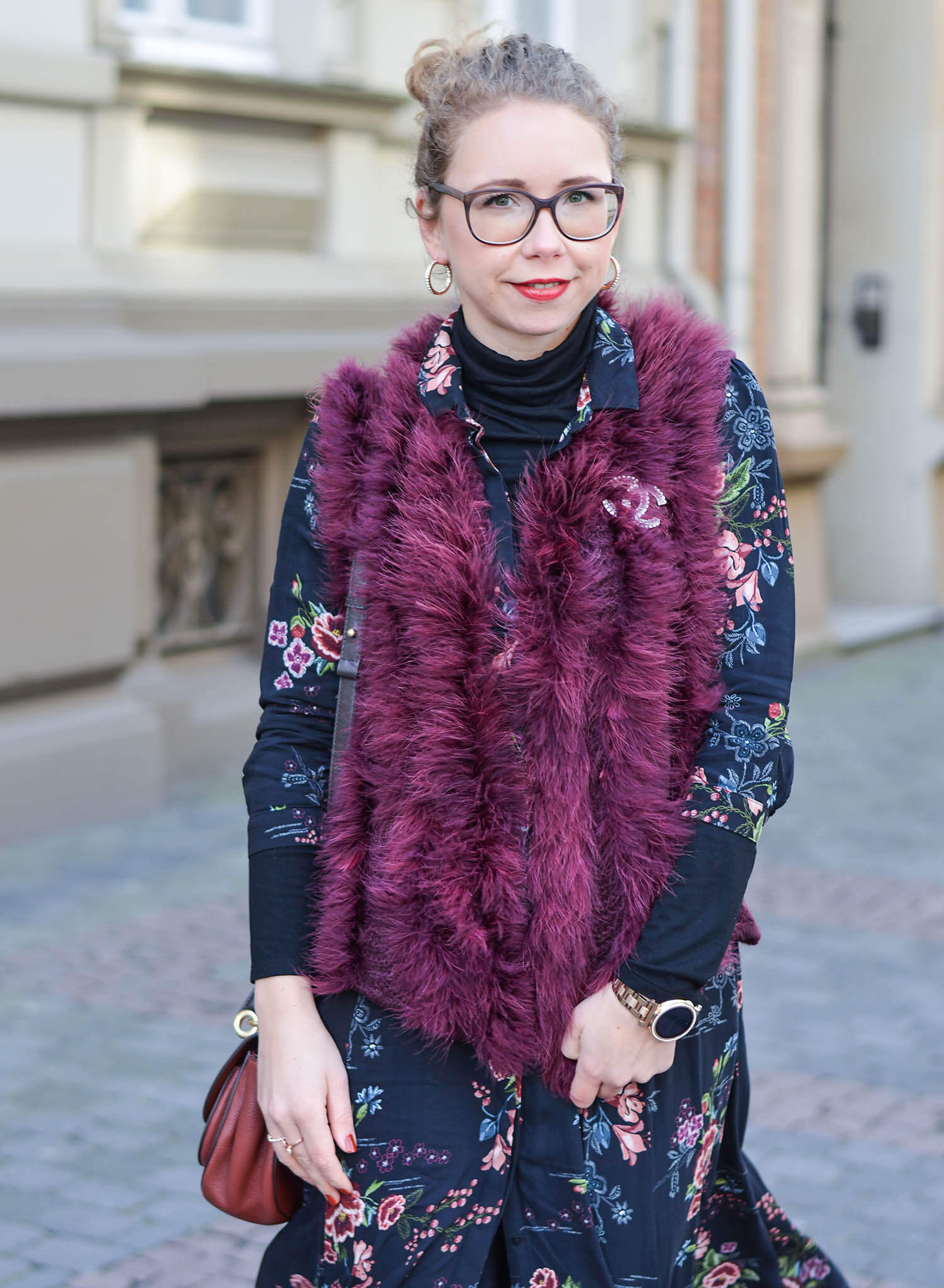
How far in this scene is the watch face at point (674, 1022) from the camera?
2.05m

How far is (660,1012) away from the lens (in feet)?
6.69

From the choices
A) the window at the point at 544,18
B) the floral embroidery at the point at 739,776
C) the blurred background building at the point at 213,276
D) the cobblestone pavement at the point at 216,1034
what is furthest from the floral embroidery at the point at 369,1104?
the window at the point at 544,18

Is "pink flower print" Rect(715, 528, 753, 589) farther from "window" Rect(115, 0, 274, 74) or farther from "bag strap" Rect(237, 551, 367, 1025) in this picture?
"window" Rect(115, 0, 274, 74)

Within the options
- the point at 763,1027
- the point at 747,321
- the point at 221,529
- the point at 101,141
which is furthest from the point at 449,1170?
the point at 747,321

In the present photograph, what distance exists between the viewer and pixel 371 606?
85.2 inches

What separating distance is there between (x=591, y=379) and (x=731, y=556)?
27 cm

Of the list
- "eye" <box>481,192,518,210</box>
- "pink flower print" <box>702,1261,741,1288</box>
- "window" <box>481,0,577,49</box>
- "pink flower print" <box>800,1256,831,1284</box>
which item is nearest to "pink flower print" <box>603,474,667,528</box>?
"eye" <box>481,192,518,210</box>

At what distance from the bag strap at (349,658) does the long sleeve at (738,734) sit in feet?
1.37

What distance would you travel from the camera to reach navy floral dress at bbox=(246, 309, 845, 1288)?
2111 mm

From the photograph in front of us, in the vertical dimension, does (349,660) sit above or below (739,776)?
above

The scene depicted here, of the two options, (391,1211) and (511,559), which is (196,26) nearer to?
(511,559)

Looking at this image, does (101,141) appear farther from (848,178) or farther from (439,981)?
(848,178)

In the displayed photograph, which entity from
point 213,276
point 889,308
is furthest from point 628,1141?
point 889,308

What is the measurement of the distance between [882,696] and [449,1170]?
26.0 ft
